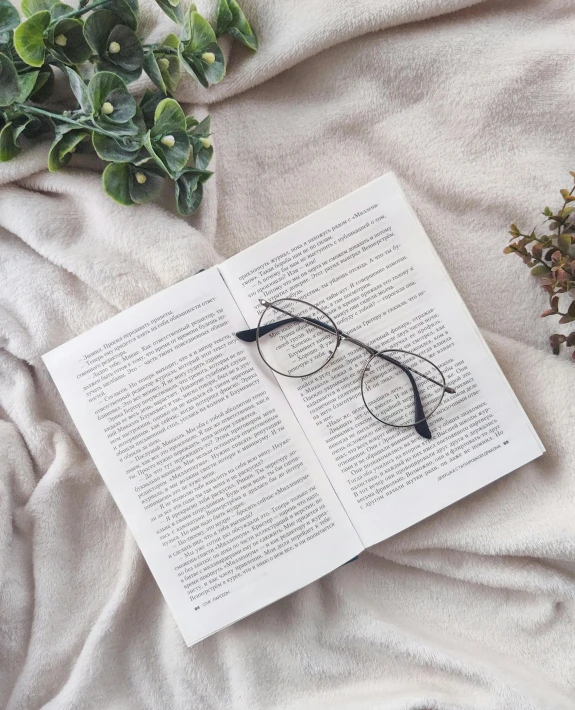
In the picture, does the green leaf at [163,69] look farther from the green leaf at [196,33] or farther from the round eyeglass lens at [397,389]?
the round eyeglass lens at [397,389]

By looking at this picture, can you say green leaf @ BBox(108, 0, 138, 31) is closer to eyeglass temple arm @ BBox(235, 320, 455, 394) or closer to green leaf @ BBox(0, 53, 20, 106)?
green leaf @ BBox(0, 53, 20, 106)

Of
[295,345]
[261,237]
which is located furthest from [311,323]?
[261,237]

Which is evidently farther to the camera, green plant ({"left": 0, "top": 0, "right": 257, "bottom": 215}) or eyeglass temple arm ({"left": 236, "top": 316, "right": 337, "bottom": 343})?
eyeglass temple arm ({"left": 236, "top": 316, "right": 337, "bottom": 343})

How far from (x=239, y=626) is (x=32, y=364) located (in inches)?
16.8

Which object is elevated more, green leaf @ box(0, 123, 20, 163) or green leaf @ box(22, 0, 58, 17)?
green leaf @ box(22, 0, 58, 17)

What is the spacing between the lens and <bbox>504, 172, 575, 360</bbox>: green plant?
0.70 meters

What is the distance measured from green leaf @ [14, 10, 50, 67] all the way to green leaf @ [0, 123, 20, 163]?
0.33 feet

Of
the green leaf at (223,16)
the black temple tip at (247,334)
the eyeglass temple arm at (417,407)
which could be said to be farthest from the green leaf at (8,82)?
the eyeglass temple arm at (417,407)

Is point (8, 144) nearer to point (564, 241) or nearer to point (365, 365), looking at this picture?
point (365, 365)

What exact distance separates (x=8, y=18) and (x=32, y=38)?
5 cm

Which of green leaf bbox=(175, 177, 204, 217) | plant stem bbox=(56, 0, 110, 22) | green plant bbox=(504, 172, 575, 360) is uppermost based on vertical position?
plant stem bbox=(56, 0, 110, 22)

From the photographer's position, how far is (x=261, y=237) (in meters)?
0.81

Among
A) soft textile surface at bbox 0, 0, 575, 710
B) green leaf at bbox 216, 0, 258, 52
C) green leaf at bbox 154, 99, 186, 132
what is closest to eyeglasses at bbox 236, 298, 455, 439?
soft textile surface at bbox 0, 0, 575, 710

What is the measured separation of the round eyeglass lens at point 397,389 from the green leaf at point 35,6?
53cm
